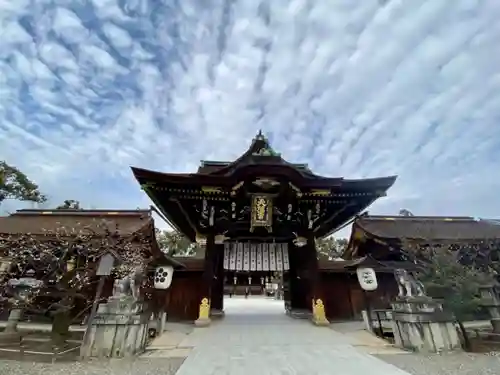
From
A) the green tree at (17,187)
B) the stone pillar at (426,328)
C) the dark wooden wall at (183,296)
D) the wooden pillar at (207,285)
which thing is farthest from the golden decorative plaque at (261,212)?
the green tree at (17,187)

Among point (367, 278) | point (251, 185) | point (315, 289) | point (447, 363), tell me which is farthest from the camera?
point (315, 289)

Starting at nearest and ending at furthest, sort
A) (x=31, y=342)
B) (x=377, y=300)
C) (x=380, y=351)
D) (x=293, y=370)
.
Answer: (x=293, y=370), (x=380, y=351), (x=31, y=342), (x=377, y=300)

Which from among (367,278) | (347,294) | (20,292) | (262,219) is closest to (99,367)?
(20,292)

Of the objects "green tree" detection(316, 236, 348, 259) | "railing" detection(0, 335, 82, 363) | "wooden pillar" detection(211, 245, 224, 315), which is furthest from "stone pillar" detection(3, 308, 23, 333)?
"green tree" detection(316, 236, 348, 259)

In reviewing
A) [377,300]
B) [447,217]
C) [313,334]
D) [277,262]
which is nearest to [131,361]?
[313,334]

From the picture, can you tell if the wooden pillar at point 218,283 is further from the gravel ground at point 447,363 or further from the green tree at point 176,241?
the green tree at point 176,241

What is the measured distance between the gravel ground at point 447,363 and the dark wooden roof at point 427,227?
5.71 meters

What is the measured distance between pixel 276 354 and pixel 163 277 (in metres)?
5.15

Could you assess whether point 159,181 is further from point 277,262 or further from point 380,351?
point 380,351

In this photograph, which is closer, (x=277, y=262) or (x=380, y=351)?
(x=380, y=351)

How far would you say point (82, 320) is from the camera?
9.12 metres

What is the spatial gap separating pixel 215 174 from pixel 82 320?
6.38 meters

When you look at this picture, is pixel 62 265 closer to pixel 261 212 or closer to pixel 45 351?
pixel 45 351

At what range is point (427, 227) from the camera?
12.5 metres
